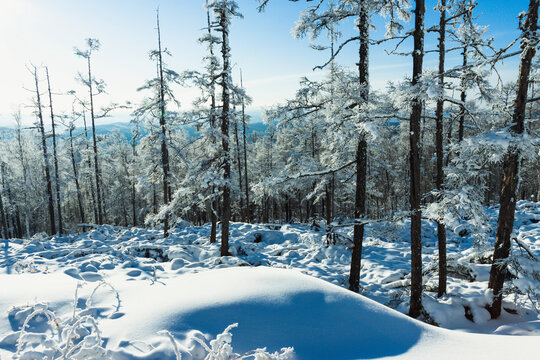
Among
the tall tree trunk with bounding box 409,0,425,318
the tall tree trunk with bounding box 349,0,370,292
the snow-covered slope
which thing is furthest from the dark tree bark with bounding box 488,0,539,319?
the snow-covered slope

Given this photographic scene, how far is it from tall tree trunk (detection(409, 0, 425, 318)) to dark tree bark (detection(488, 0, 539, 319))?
163cm

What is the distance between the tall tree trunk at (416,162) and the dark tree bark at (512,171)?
163cm

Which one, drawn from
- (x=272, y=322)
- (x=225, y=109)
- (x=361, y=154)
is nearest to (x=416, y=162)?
(x=361, y=154)

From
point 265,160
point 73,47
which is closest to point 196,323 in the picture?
point 73,47

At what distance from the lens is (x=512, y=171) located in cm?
589

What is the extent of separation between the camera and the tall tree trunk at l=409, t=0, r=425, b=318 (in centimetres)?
583

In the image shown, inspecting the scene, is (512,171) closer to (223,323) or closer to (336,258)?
(223,323)

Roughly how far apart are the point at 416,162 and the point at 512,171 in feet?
6.31

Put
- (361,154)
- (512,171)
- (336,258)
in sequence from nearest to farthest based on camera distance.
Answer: (512,171) → (361,154) → (336,258)

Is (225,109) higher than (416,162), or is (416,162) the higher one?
(225,109)

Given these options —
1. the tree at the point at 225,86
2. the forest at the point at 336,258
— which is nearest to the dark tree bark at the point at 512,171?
the forest at the point at 336,258

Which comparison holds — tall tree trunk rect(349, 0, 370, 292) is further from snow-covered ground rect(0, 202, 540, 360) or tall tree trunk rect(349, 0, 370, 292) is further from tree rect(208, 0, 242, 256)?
tree rect(208, 0, 242, 256)

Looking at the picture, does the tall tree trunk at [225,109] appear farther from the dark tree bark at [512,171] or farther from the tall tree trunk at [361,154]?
the dark tree bark at [512,171]

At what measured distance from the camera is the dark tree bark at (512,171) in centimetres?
527
